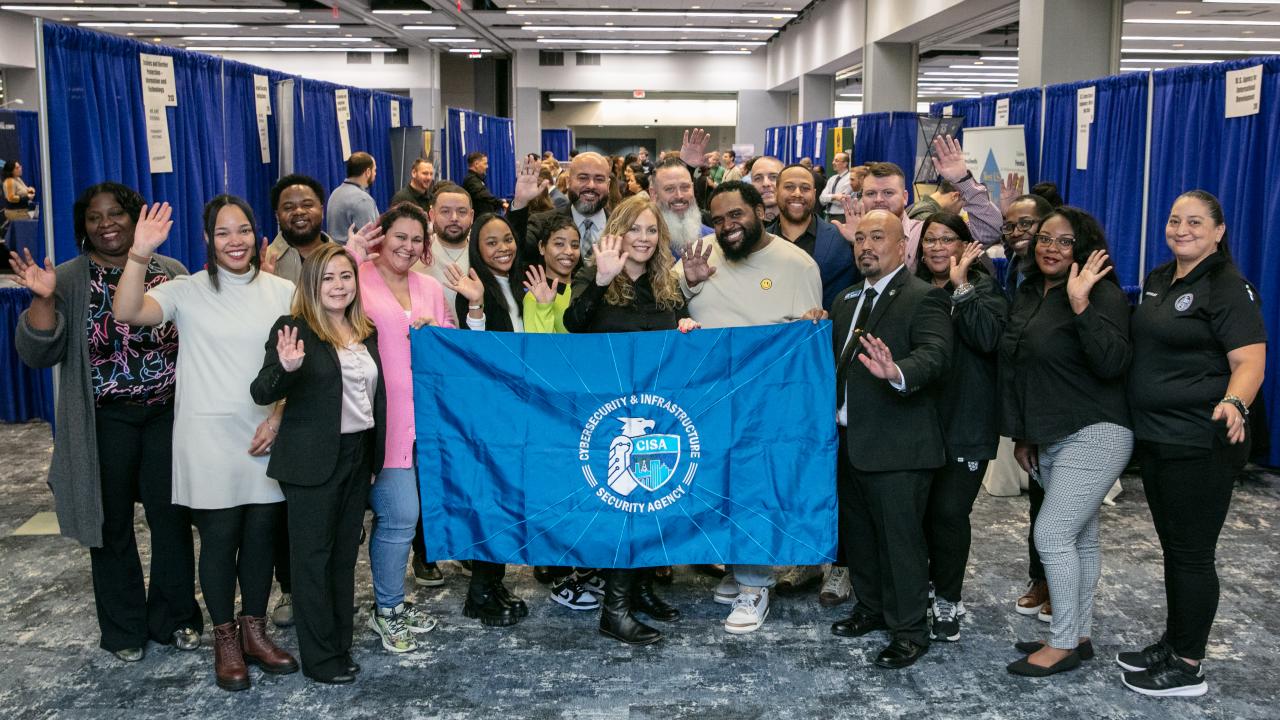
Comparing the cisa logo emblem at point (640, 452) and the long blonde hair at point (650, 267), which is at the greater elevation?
the long blonde hair at point (650, 267)

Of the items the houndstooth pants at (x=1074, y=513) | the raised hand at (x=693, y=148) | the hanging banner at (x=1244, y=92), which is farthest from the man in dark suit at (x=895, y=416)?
the hanging banner at (x=1244, y=92)

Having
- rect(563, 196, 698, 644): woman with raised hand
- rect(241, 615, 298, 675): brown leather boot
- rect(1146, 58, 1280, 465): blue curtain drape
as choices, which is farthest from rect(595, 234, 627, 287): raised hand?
rect(1146, 58, 1280, 465): blue curtain drape

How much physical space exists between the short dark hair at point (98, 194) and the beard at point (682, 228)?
200 centimetres

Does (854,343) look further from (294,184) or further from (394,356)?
(294,184)

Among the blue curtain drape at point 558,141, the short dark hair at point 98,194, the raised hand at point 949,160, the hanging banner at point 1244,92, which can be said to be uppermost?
the blue curtain drape at point 558,141

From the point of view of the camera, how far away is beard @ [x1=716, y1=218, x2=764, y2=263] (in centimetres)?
395

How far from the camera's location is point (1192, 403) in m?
3.25

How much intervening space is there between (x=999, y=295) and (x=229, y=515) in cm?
265

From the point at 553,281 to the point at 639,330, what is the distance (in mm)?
424

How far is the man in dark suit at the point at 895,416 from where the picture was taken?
358cm

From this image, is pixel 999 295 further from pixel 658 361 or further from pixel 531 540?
pixel 531 540

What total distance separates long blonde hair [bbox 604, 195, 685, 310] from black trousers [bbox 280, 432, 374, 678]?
992mm

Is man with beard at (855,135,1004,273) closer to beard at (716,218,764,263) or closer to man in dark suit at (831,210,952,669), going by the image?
beard at (716,218,764,263)

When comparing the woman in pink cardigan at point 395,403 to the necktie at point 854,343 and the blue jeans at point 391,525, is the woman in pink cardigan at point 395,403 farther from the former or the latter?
the necktie at point 854,343
